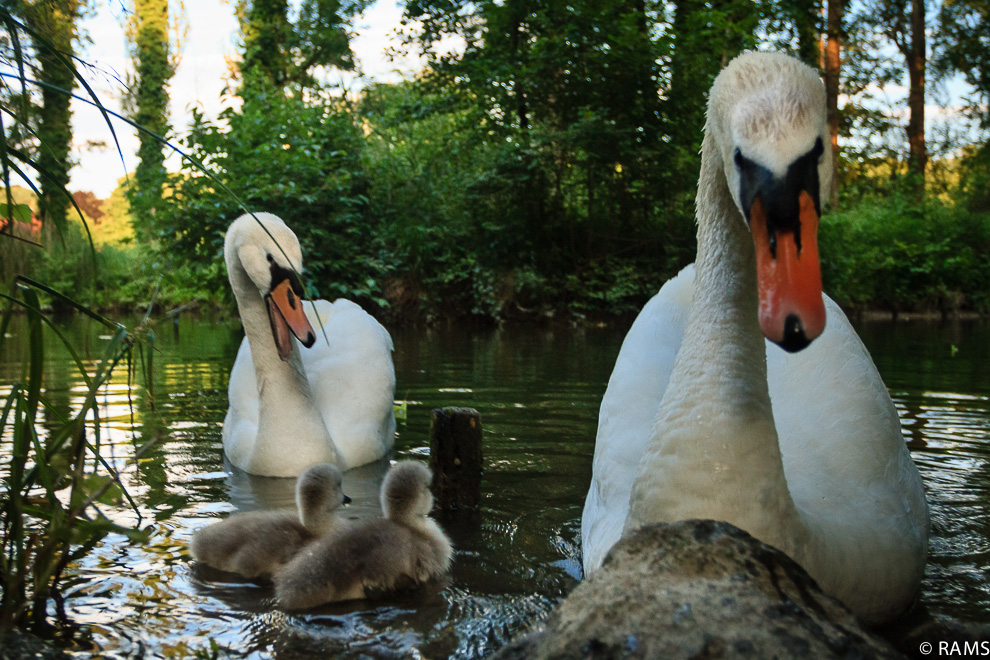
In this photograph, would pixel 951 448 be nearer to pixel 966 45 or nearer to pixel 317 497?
pixel 317 497

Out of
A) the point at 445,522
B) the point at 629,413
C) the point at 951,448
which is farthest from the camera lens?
the point at 951,448

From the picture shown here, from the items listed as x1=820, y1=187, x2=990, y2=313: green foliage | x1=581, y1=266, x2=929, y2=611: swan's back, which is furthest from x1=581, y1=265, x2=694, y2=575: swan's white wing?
x1=820, y1=187, x2=990, y2=313: green foliage

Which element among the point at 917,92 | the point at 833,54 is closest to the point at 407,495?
the point at 833,54

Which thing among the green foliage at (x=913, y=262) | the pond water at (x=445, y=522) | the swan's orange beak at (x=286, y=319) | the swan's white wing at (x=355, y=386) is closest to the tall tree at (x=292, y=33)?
the green foliage at (x=913, y=262)

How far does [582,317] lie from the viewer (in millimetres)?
17266

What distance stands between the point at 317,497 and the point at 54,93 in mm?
1833

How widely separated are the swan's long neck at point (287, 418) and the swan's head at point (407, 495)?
1470mm

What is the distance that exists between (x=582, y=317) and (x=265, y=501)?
43.2ft

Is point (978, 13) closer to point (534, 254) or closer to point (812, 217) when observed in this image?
point (534, 254)

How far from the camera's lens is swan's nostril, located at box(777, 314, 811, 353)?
185 cm

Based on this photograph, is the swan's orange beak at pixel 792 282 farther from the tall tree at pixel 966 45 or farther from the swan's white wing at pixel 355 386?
the tall tree at pixel 966 45

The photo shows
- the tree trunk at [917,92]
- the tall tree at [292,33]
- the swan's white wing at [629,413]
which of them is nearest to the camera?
the swan's white wing at [629,413]

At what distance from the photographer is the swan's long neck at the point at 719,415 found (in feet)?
7.68

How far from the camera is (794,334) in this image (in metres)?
1.85
